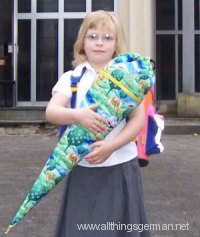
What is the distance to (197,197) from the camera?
6.59 meters

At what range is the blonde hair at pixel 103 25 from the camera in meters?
3.11

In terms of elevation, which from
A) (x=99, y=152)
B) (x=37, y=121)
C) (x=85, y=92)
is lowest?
(x=37, y=121)

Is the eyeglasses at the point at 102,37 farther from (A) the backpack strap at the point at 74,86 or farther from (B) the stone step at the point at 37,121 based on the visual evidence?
(B) the stone step at the point at 37,121

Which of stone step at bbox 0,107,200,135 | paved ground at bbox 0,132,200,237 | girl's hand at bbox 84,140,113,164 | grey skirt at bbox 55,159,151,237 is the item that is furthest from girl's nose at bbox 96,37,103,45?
stone step at bbox 0,107,200,135

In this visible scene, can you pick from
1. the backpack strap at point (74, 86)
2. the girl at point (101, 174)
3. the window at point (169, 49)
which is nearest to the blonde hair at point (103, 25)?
the girl at point (101, 174)

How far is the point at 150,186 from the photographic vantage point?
7.12 m

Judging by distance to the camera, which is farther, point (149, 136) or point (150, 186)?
point (150, 186)

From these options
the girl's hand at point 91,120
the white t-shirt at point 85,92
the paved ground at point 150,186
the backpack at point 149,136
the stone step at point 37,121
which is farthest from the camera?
the stone step at point 37,121

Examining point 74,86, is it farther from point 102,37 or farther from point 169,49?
point 169,49

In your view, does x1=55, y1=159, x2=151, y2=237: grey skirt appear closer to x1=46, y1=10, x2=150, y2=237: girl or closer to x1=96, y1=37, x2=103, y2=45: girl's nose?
x1=46, y1=10, x2=150, y2=237: girl

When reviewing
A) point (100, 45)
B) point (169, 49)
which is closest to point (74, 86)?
point (100, 45)

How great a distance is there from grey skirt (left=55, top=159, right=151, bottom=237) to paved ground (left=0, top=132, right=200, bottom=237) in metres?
2.15

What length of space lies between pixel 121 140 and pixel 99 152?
138mm

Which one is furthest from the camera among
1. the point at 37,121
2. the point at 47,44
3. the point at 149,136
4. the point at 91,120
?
the point at 47,44
